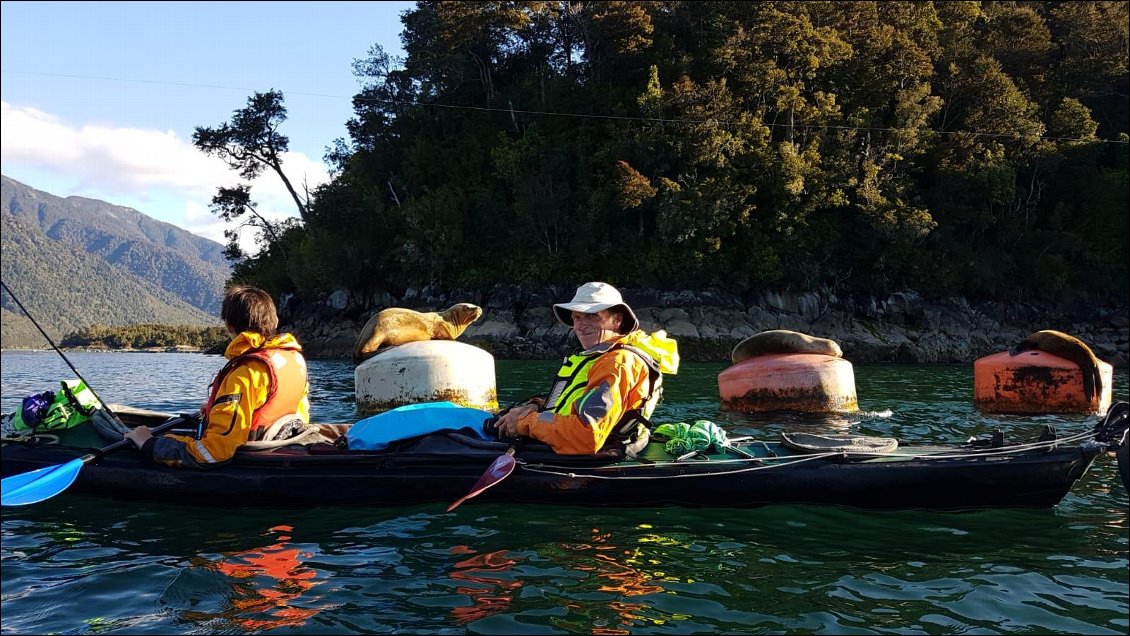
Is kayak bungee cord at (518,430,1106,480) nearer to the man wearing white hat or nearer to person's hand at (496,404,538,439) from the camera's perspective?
the man wearing white hat

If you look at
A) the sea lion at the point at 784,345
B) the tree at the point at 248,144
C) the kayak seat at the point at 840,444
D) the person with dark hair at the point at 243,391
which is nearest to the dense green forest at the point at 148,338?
the tree at the point at 248,144

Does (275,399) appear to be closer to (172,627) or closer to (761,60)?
(172,627)

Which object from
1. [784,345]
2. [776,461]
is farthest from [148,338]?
[776,461]

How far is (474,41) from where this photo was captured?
1759 inches

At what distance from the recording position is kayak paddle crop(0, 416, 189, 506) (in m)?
5.46

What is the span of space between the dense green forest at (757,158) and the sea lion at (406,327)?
2406cm

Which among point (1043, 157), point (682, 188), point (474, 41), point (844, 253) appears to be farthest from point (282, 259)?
point (1043, 157)

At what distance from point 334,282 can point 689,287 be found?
19635 millimetres

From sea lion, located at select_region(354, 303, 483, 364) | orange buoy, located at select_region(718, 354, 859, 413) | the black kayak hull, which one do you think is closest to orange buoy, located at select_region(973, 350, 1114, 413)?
orange buoy, located at select_region(718, 354, 859, 413)

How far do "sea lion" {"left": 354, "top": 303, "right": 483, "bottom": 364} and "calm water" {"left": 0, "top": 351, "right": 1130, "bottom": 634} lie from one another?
7.02 meters

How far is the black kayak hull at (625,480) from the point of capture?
6102mm

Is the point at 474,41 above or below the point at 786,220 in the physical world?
above

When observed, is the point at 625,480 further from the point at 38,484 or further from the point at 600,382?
the point at 38,484

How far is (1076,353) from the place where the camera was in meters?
12.4
